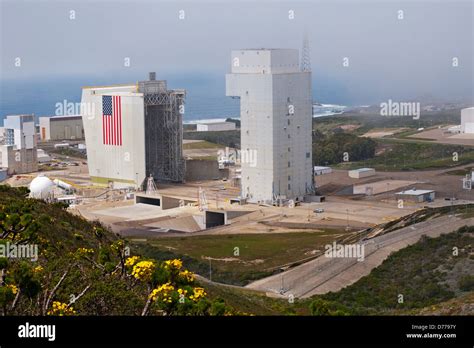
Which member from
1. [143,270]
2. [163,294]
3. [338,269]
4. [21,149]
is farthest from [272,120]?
[163,294]

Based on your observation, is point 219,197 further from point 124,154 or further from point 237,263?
point 237,263

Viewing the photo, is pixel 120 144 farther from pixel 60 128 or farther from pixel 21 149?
pixel 60 128

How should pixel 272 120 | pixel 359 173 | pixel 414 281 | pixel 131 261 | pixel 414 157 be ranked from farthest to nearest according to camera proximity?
pixel 414 157
pixel 359 173
pixel 272 120
pixel 414 281
pixel 131 261

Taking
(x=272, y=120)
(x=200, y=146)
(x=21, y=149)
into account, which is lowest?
(x=200, y=146)

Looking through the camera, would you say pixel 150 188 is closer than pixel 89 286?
No
